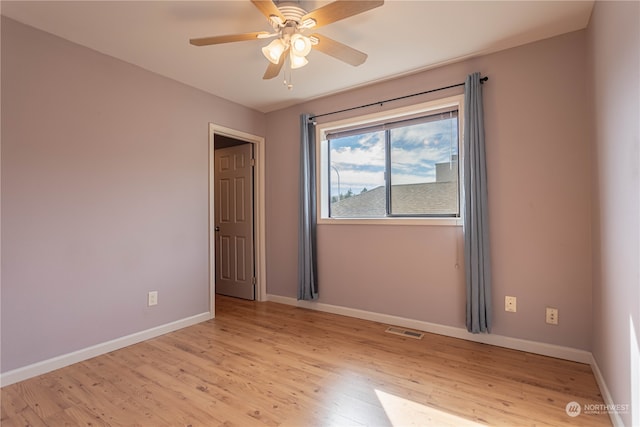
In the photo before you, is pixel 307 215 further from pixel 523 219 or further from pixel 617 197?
pixel 617 197

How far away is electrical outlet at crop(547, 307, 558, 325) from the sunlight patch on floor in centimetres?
125

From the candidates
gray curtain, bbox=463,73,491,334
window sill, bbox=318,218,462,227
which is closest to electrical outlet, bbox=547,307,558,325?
gray curtain, bbox=463,73,491,334

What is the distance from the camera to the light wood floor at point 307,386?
170 centimetres

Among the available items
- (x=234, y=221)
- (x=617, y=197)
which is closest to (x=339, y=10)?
(x=617, y=197)

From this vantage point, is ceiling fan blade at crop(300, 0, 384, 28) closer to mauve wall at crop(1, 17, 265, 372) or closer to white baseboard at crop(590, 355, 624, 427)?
mauve wall at crop(1, 17, 265, 372)

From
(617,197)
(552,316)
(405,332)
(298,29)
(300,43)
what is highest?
(298,29)

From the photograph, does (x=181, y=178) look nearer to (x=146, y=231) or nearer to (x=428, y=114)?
(x=146, y=231)

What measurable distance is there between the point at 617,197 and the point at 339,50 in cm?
178

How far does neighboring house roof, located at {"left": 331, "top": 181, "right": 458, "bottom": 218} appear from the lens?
117 inches

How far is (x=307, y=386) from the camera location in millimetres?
2012

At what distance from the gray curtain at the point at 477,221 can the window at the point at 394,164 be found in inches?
8.5

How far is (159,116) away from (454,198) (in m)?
2.95

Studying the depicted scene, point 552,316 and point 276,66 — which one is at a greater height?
point 276,66

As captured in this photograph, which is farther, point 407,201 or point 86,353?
point 407,201
